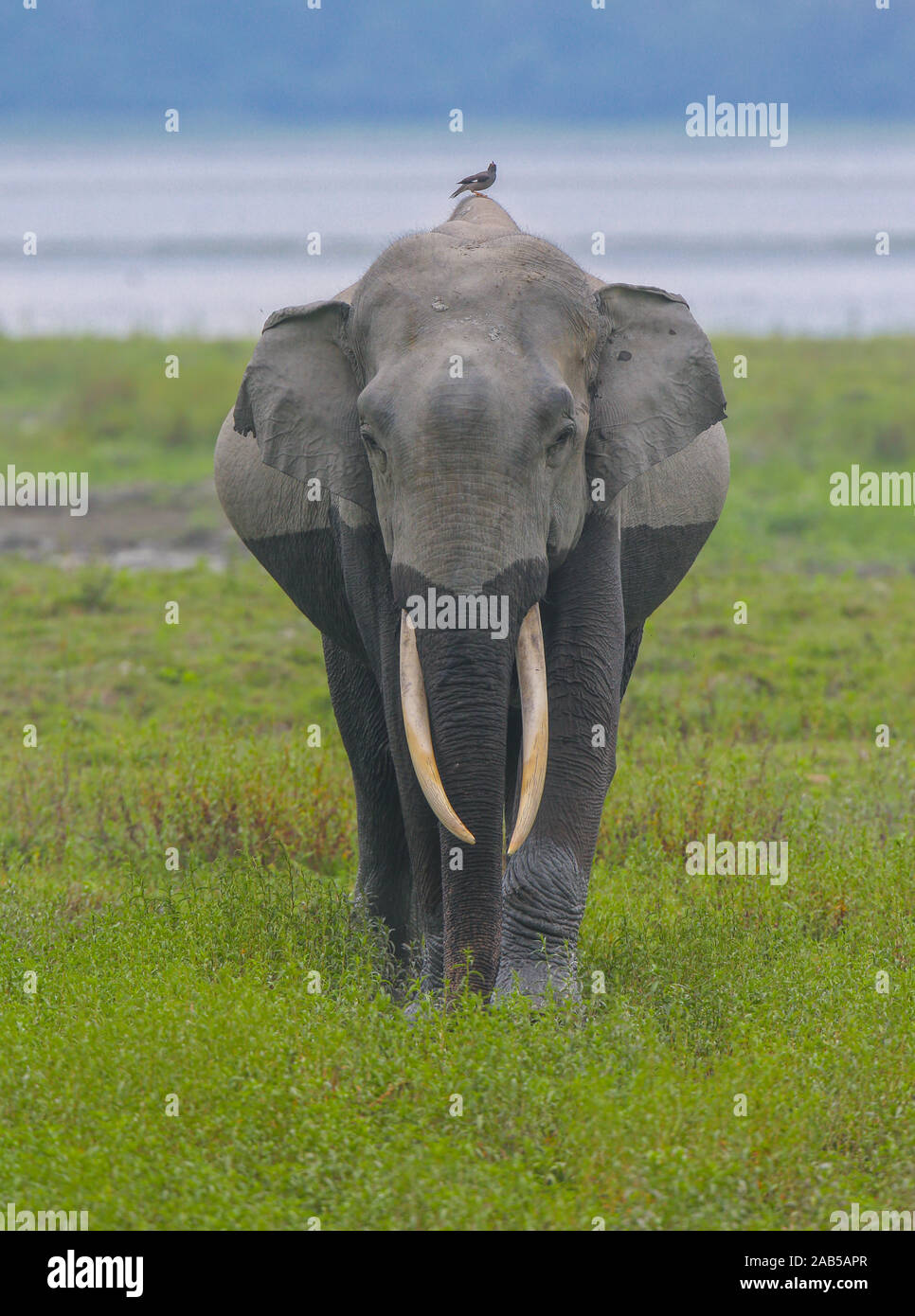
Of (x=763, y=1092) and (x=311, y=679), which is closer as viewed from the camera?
(x=763, y=1092)

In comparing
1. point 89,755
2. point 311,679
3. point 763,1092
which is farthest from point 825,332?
point 763,1092

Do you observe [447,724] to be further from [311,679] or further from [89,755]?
[311,679]

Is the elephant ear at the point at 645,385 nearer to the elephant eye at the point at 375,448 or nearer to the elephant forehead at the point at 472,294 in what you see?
the elephant forehead at the point at 472,294

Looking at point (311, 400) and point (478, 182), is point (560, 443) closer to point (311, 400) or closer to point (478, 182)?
point (311, 400)

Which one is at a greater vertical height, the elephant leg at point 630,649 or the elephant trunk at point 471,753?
the elephant leg at point 630,649

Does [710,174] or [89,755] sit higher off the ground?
[710,174]

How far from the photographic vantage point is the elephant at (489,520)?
5555mm

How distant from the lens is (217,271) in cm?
4316

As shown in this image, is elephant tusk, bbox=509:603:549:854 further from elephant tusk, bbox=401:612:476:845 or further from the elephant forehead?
the elephant forehead

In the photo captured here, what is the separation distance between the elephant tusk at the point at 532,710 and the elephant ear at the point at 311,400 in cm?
73

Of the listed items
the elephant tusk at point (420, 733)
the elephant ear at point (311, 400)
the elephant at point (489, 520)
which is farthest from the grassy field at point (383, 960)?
the elephant ear at point (311, 400)

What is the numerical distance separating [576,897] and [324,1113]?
1.43 metres

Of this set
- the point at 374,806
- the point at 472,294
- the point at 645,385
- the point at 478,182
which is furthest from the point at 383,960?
the point at 478,182
